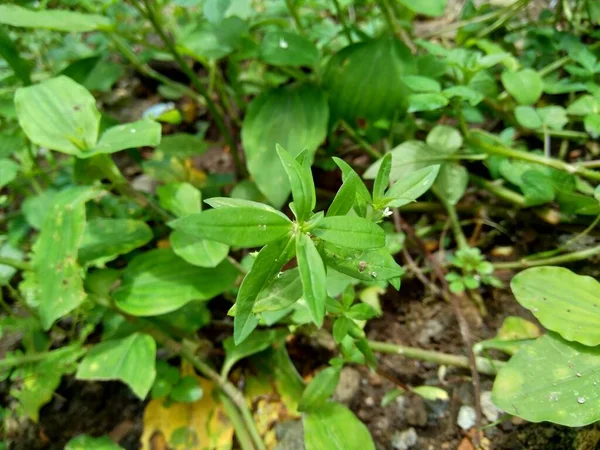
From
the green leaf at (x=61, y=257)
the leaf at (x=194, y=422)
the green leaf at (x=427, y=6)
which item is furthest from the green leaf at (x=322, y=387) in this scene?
the green leaf at (x=427, y=6)

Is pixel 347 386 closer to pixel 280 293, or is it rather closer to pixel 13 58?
pixel 280 293

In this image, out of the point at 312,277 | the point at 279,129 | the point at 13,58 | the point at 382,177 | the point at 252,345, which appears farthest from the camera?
the point at 279,129

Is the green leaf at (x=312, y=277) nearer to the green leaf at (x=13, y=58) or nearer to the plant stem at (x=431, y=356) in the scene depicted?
the plant stem at (x=431, y=356)

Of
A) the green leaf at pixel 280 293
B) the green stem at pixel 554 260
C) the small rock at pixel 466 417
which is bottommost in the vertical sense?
the small rock at pixel 466 417

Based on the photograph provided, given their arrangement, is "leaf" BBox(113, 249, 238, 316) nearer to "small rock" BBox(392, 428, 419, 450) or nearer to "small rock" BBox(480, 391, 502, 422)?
"small rock" BBox(392, 428, 419, 450)

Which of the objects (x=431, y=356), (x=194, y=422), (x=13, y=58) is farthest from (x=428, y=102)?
(x=13, y=58)

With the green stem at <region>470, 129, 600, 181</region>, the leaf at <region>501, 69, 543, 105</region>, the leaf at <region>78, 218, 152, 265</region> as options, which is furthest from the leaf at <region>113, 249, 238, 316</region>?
the leaf at <region>501, 69, 543, 105</region>
